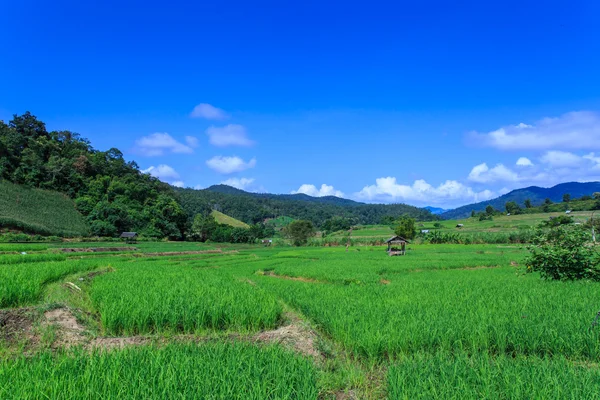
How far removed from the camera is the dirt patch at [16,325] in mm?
Answer: 5840

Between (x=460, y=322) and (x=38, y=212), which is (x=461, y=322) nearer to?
(x=460, y=322)

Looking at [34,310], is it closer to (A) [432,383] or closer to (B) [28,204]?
(A) [432,383]

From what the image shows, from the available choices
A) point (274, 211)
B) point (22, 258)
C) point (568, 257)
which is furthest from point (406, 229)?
point (274, 211)

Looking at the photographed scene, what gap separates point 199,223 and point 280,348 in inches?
3109

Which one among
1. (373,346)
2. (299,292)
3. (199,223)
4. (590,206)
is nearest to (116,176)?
(199,223)

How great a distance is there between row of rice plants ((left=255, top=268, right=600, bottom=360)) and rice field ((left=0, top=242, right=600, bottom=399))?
3 centimetres

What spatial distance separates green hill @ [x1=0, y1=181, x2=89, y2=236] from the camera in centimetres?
4491

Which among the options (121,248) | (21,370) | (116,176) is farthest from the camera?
(116,176)

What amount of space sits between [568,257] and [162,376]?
14.6 m

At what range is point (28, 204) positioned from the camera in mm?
54469

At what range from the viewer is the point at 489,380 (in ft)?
13.3

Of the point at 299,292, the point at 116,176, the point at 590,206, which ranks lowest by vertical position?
the point at 299,292

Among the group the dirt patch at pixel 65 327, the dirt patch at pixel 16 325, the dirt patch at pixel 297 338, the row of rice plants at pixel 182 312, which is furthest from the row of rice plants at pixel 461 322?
the dirt patch at pixel 16 325

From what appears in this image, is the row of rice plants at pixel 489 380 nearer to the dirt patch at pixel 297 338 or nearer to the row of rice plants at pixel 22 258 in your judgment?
the dirt patch at pixel 297 338
